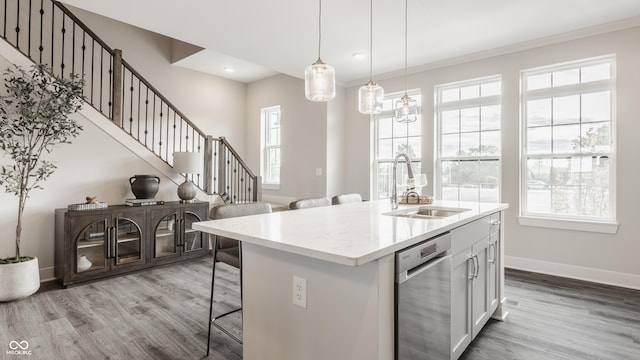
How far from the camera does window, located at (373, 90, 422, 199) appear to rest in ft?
16.4

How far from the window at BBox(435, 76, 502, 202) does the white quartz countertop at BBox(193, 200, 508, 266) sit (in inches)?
92.9

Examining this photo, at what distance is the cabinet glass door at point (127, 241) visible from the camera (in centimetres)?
376

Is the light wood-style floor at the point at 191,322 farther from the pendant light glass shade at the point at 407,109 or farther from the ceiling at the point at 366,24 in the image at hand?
the ceiling at the point at 366,24

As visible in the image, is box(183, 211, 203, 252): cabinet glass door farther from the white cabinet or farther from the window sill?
the window sill

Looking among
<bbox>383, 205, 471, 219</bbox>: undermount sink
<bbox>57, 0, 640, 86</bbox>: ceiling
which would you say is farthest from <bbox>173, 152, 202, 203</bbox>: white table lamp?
<bbox>383, 205, 471, 219</bbox>: undermount sink

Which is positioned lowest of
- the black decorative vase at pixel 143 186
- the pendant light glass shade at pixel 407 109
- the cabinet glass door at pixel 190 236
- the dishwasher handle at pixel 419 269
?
the cabinet glass door at pixel 190 236

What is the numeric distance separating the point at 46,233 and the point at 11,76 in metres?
1.64

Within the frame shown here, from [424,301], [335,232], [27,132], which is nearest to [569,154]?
[424,301]

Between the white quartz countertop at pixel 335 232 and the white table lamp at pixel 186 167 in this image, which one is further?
the white table lamp at pixel 186 167

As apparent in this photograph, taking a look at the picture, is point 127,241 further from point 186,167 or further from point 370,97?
point 370,97

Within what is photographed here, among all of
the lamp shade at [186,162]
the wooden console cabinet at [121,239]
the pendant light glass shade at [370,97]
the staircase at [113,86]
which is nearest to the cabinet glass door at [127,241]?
the wooden console cabinet at [121,239]

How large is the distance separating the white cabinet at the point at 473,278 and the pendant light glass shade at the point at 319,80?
1.23 m

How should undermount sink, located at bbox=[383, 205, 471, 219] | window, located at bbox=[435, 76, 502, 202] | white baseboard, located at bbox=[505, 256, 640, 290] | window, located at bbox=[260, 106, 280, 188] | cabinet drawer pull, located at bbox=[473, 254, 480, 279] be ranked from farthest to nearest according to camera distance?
window, located at bbox=[260, 106, 280, 188]
window, located at bbox=[435, 76, 502, 202]
white baseboard, located at bbox=[505, 256, 640, 290]
undermount sink, located at bbox=[383, 205, 471, 219]
cabinet drawer pull, located at bbox=[473, 254, 480, 279]

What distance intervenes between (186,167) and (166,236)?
93 cm
